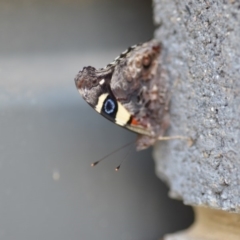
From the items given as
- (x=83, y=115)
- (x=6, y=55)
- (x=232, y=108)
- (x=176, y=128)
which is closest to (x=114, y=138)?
(x=83, y=115)

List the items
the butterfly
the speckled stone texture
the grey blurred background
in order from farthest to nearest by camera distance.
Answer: the grey blurred background
the butterfly
the speckled stone texture

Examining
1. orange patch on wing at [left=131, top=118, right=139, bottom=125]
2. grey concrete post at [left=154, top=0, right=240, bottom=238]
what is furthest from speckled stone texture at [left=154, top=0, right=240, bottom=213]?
orange patch on wing at [left=131, top=118, right=139, bottom=125]

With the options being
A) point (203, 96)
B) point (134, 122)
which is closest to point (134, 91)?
point (134, 122)

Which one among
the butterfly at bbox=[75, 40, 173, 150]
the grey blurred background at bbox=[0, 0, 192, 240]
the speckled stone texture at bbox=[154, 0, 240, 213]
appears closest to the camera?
the speckled stone texture at bbox=[154, 0, 240, 213]

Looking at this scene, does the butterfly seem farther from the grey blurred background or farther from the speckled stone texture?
the grey blurred background

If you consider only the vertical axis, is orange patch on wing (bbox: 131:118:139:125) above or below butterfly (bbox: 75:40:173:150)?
below

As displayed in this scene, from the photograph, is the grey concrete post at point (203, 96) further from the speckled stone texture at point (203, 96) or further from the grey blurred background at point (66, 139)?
the grey blurred background at point (66, 139)

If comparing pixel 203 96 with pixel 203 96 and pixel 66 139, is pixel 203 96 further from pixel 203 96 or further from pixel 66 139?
pixel 66 139

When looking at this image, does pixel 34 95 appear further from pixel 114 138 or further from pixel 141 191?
pixel 141 191

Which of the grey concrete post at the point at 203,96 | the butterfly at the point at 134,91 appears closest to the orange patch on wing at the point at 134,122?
the butterfly at the point at 134,91
